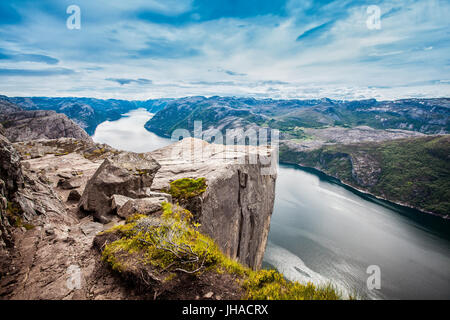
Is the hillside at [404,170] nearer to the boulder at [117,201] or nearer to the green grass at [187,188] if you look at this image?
the green grass at [187,188]

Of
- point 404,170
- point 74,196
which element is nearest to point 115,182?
point 74,196

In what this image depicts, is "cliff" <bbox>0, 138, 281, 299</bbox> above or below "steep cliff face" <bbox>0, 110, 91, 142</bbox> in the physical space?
below

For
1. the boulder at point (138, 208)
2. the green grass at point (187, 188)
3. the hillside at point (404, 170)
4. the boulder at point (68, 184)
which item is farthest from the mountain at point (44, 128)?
the hillside at point (404, 170)

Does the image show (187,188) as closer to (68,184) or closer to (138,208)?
(138,208)

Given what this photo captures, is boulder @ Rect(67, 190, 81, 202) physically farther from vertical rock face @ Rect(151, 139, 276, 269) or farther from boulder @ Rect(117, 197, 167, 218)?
boulder @ Rect(117, 197, 167, 218)

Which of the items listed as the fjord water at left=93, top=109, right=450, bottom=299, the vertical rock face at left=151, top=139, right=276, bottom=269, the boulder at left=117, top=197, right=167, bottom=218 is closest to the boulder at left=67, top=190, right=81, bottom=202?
the vertical rock face at left=151, top=139, right=276, bottom=269
